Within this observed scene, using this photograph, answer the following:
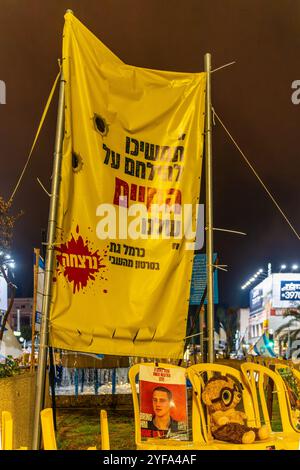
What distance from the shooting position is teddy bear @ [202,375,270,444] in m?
4.54

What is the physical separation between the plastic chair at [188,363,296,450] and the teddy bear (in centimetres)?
6

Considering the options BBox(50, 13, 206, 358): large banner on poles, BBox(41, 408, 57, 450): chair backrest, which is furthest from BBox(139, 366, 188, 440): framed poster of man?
BBox(41, 408, 57, 450): chair backrest

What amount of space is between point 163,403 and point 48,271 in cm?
154

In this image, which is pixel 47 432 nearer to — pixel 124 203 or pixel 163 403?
pixel 163 403

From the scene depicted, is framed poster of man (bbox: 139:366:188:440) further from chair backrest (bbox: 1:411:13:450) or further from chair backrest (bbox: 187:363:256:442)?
chair backrest (bbox: 1:411:13:450)

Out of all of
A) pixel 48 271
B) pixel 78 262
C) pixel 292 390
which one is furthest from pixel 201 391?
pixel 48 271

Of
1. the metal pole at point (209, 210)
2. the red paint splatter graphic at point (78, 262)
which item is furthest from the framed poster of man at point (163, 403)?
the red paint splatter graphic at point (78, 262)

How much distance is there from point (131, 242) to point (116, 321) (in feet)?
2.49

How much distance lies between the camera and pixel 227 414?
4660 mm

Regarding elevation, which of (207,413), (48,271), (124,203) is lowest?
(207,413)

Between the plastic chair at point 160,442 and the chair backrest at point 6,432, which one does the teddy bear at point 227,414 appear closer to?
the plastic chair at point 160,442

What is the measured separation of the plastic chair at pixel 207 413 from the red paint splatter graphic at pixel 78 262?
1287mm

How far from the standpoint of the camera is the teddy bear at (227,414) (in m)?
4.54
